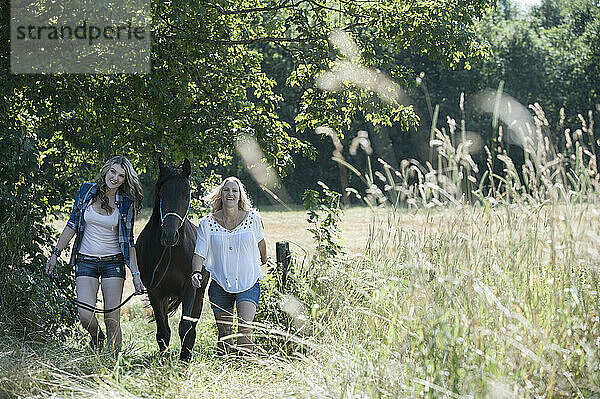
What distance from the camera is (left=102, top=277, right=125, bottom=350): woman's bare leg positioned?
227 inches

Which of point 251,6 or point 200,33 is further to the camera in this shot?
point 251,6

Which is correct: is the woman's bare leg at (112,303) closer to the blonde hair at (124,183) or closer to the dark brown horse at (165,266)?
the dark brown horse at (165,266)

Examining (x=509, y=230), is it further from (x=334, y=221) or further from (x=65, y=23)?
(x=65, y=23)

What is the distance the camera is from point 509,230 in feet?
13.0

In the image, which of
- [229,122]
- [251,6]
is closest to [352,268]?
[229,122]

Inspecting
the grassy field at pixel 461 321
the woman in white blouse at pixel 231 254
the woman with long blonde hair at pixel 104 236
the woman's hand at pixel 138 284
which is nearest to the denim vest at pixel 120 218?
the woman with long blonde hair at pixel 104 236

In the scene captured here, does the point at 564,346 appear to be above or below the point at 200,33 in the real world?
below

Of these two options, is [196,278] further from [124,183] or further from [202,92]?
[202,92]

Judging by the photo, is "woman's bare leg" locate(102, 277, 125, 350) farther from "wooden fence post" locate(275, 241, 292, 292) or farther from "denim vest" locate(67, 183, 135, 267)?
"wooden fence post" locate(275, 241, 292, 292)

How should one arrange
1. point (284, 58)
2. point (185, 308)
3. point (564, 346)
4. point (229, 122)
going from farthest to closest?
point (284, 58) < point (229, 122) < point (185, 308) < point (564, 346)

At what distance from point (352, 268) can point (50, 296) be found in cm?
314

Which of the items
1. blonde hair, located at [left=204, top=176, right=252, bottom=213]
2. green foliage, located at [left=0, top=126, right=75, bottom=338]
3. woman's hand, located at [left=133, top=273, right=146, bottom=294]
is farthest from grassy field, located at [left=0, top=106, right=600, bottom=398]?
green foliage, located at [left=0, top=126, right=75, bottom=338]

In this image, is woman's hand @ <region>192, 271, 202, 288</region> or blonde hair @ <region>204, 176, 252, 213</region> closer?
woman's hand @ <region>192, 271, 202, 288</region>

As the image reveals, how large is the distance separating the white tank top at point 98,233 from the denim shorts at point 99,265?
0.05 metres
